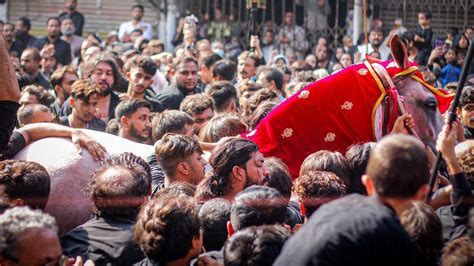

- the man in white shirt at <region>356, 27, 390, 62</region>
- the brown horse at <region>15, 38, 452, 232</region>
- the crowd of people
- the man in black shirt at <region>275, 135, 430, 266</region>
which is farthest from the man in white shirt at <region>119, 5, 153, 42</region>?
the man in black shirt at <region>275, 135, 430, 266</region>

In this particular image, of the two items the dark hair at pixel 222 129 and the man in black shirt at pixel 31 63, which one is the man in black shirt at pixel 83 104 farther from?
the man in black shirt at pixel 31 63

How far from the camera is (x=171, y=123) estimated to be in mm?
7141

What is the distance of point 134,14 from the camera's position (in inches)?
651

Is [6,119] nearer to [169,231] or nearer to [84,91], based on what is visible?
[169,231]

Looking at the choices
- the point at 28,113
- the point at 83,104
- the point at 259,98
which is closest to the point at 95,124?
the point at 83,104

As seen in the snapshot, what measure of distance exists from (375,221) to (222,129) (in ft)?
12.3

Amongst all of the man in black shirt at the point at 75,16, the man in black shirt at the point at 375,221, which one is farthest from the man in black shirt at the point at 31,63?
the man in black shirt at the point at 375,221

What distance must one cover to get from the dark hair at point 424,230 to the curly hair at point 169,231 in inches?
38.0

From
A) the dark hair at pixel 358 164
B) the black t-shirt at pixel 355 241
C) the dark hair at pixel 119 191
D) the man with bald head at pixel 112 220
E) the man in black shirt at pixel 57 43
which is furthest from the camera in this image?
the man in black shirt at pixel 57 43

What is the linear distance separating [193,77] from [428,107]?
4.49 metres

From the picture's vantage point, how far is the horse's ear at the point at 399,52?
6268 mm

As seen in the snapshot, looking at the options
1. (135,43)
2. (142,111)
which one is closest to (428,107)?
(142,111)

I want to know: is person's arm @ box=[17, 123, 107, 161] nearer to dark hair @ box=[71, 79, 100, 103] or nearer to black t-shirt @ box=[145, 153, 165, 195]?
black t-shirt @ box=[145, 153, 165, 195]

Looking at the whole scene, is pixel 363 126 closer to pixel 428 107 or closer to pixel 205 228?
pixel 428 107
